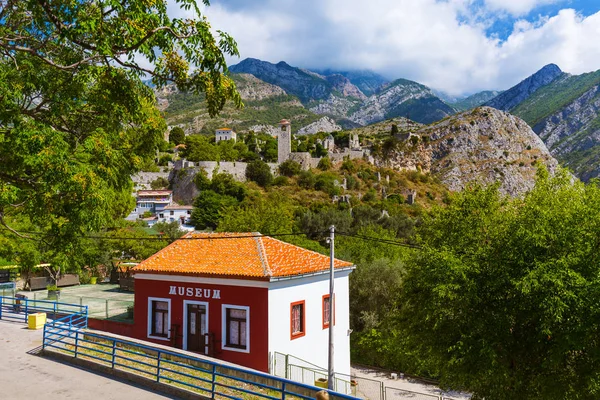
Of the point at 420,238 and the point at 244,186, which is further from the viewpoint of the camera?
the point at 244,186

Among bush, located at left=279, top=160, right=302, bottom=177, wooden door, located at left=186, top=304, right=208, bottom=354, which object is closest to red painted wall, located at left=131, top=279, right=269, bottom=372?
wooden door, located at left=186, top=304, right=208, bottom=354

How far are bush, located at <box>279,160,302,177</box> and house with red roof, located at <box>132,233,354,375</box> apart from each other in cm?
7245

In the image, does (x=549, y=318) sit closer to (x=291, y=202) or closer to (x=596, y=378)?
(x=596, y=378)

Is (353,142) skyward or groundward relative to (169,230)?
skyward

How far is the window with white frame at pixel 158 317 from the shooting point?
63.1ft

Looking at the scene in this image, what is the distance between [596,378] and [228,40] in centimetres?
1306

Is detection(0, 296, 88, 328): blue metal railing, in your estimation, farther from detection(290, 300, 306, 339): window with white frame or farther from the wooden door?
detection(290, 300, 306, 339): window with white frame

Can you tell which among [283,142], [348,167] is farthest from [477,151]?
[283,142]

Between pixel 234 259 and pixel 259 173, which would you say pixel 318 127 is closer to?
pixel 259 173

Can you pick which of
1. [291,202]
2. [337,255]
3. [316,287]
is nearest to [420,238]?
[316,287]

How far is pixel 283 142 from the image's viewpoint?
10225 cm

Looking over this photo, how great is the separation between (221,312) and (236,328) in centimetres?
83

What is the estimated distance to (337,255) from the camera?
3872 cm

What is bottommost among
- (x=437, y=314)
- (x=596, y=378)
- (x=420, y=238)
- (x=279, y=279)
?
(x=596, y=378)
